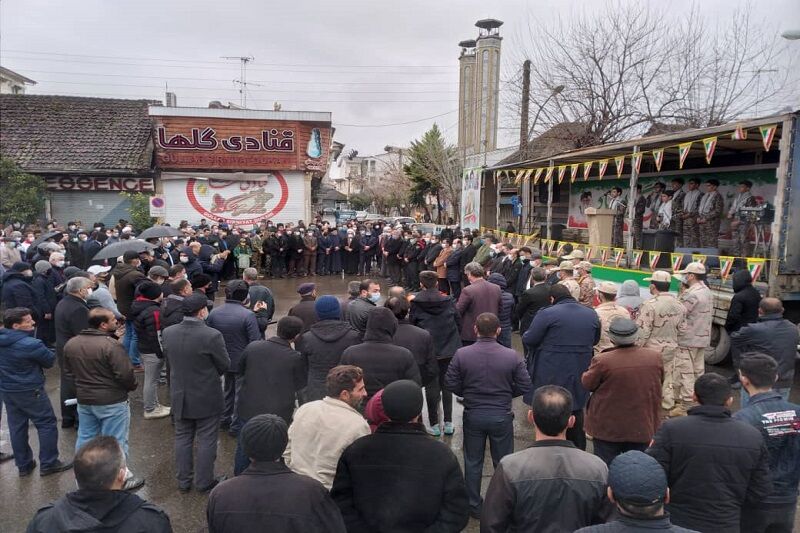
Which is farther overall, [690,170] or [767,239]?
[690,170]

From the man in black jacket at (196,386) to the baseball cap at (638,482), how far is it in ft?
11.5

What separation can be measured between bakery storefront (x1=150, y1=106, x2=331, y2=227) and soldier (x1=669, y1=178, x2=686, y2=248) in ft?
44.1

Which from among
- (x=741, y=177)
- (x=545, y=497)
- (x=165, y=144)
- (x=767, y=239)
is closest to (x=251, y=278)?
(x=545, y=497)

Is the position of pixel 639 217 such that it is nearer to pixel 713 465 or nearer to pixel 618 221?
pixel 618 221

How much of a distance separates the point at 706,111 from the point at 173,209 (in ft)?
64.9

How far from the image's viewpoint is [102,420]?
4.80 m

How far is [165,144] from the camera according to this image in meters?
21.2

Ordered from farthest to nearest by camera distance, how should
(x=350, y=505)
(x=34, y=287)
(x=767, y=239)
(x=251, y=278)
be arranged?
1. (x=767, y=239)
2. (x=34, y=287)
3. (x=251, y=278)
4. (x=350, y=505)

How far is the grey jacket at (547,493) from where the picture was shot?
260cm

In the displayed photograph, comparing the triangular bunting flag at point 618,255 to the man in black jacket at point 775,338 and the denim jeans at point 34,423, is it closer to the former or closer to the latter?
the man in black jacket at point 775,338

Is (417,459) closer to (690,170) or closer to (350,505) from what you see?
(350,505)

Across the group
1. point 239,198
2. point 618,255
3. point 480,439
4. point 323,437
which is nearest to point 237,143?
point 239,198

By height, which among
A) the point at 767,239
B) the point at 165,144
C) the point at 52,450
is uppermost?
the point at 165,144

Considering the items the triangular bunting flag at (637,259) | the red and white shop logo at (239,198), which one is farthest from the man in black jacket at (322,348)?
the red and white shop logo at (239,198)
